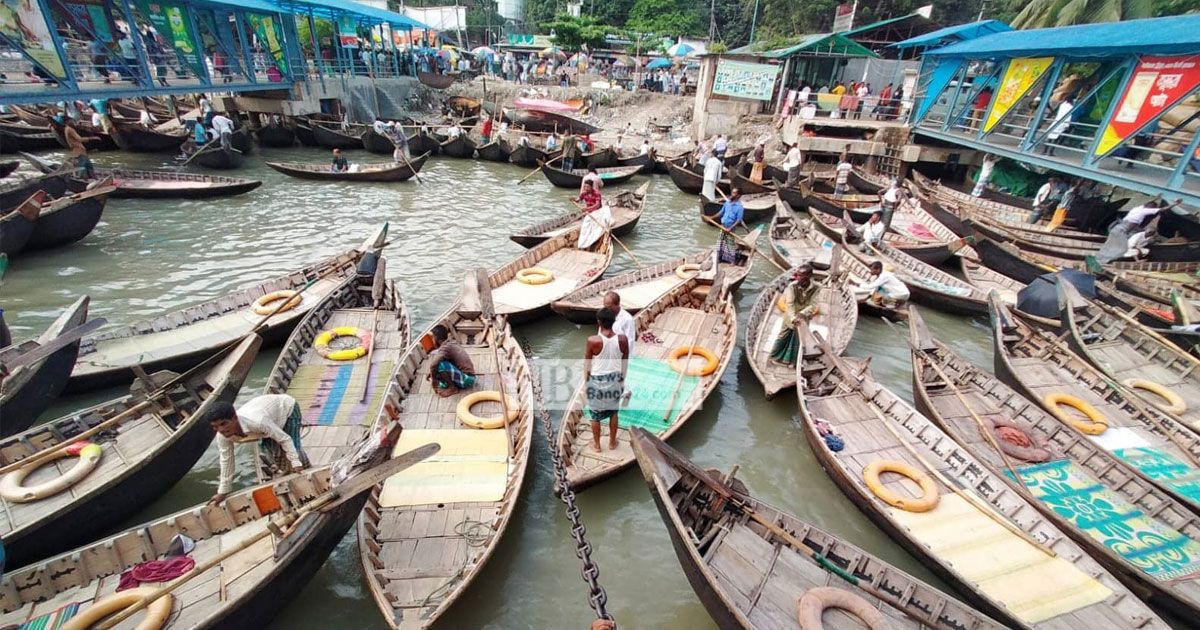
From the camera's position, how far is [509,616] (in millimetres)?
6066

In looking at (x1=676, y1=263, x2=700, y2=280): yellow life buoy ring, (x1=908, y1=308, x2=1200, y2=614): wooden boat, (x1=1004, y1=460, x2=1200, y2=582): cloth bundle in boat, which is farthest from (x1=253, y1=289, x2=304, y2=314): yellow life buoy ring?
(x1=1004, y1=460, x2=1200, y2=582): cloth bundle in boat

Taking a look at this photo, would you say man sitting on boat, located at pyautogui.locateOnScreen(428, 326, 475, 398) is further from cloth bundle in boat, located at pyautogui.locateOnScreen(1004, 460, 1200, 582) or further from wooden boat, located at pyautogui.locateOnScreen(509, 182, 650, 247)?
cloth bundle in boat, located at pyautogui.locateOnScreen(1004, 460, 1200, 582)

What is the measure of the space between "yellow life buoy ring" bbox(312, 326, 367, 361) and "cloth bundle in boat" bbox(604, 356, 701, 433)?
4.96 metres

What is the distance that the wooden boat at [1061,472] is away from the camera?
5859 mm

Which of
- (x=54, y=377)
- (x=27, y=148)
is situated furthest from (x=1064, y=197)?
(x=27, y=148)

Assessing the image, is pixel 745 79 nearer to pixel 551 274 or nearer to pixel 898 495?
pixel 551 274

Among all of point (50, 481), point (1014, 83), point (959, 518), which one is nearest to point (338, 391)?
point (50, 481)

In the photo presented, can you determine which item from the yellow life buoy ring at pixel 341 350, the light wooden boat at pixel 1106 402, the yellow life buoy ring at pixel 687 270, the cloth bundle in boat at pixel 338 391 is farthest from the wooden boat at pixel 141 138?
the light wooden boat at pixel 1106 402

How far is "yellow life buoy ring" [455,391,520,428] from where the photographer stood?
301 inches

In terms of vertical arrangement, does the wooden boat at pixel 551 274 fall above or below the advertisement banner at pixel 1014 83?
below

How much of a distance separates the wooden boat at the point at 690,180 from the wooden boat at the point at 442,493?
1569cm

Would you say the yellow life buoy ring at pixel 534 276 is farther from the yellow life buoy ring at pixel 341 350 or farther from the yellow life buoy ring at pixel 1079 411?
the yellow life buoy ring at pixel 1079 411

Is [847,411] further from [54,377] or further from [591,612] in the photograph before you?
[54,377]

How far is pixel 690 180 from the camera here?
75.3ft
